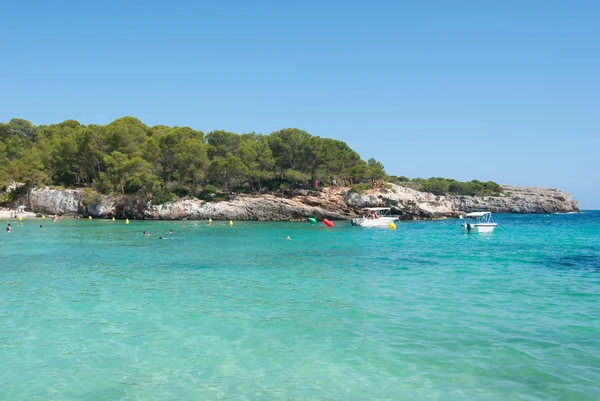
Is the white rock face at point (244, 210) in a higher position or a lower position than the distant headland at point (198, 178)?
lower

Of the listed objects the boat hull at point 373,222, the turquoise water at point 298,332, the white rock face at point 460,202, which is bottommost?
the turquoise water at point 298,332

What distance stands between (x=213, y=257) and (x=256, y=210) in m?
40.5

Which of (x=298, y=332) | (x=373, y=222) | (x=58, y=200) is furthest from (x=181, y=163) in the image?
(x=298, y=332)

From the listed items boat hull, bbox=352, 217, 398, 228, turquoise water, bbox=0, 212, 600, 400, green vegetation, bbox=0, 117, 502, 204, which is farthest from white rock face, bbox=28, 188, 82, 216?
turquoise water, bbox=0, 212, 600, 400

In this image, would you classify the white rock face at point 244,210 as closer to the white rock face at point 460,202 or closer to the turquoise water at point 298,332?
the white rock face at point 460,202

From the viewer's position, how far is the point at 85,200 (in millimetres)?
63062

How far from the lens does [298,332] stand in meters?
10.2

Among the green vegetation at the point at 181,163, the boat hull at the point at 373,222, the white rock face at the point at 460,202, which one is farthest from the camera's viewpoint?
the white rock face at the point at 460,202

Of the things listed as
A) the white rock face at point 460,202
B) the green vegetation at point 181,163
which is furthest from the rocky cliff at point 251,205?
the green vegetation at point 181,163

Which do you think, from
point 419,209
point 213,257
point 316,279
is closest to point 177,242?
point 213,257

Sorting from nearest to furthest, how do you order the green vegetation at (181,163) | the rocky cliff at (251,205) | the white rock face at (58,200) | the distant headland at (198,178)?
the rocky cliff at (251,205)
the distant headland at (198,178)
the green vegetation at (181,163)
the white rock face at (58,200)

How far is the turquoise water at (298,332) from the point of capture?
24.4ft

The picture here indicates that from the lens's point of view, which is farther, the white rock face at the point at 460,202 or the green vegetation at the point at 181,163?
the white rock face at the point at 460,202

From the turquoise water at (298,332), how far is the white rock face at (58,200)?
160 feet
